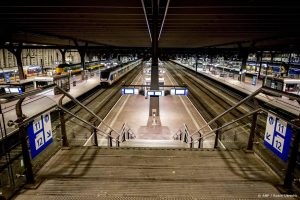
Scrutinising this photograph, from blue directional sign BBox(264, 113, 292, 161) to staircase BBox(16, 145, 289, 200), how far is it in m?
0.44

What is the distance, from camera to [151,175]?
10.5 feet

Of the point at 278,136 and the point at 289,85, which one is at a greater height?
the point at 278,136

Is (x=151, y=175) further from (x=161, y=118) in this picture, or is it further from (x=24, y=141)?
(x=161, y=118)

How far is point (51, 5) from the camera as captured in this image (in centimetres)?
575

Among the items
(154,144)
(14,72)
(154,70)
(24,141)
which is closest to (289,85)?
(154,70)

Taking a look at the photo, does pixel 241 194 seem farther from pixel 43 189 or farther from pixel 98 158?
pixel 43 189

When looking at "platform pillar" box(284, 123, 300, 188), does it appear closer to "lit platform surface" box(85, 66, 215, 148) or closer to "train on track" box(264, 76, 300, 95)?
"lit platform surface" box(85, 66, 215, 148)

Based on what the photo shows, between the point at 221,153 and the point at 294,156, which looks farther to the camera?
the point at 221,153

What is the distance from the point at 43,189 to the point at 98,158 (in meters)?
1.10

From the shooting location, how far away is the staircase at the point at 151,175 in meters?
2.72

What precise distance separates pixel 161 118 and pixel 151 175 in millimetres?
11518

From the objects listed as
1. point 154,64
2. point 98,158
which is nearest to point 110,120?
point 154,64

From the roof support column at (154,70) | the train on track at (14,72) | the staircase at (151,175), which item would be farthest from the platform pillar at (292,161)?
the train on track at (14,72)

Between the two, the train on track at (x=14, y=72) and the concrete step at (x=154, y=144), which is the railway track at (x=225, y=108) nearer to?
the concrete step at (x=154, y=144)
